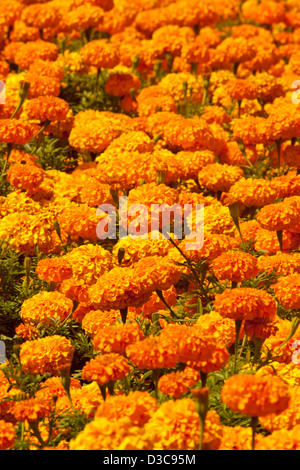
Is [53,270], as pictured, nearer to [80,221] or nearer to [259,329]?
[80,221]

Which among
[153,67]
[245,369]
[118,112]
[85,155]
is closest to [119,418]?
[245,369]

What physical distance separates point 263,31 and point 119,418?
184 inches

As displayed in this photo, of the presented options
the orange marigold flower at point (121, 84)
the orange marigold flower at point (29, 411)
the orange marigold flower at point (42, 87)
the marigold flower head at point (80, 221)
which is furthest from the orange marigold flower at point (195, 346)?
the orange marigold flower at point (121, 84)

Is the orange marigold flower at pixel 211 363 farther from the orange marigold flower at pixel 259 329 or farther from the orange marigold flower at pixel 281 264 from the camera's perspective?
the orange marigold flower at pixel 281 264

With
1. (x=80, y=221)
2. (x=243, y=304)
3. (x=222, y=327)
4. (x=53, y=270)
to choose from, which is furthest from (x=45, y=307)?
(x=243, y=304)

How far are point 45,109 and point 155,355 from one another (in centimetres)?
236

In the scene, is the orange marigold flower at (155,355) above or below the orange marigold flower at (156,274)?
below

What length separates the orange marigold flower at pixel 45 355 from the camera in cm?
325

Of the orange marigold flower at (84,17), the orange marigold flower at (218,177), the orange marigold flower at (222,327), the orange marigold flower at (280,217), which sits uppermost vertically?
the orange marigold flower at (84,17)

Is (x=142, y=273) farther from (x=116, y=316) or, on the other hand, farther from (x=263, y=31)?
(x=263, y=31)

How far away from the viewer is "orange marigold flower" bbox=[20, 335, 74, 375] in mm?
3250

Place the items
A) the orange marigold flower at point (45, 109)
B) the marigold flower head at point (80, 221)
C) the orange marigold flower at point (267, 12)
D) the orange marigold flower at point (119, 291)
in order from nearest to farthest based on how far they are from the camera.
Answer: the orange marigold flower at point (119, 291) < the marigold flower head at point (80, 221) < the orange marigold flower at point (45, 109) < the orange marigold flower at point (267, 12)

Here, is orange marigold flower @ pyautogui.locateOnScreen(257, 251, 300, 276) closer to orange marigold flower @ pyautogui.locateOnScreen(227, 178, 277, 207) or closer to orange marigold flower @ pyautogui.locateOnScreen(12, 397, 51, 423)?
orange marigold flower @ pyautogui.locateOnScreen(227, 178, 277, 207)

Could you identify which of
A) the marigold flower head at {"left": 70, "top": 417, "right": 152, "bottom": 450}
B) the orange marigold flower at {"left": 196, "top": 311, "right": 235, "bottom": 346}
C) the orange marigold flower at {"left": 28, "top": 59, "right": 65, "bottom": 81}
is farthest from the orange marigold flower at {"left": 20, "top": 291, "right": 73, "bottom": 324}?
the orange marigold flower at {"left": 28, "top": 59, "right": 65, "bottom": 81}
